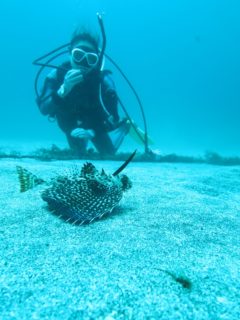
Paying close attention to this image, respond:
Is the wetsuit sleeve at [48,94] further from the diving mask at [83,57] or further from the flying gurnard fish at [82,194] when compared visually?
the flying gurnard fish at [82,194]

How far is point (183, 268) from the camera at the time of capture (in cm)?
202

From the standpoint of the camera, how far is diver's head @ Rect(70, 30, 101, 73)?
7999 millimetres

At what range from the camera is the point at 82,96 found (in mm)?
8469

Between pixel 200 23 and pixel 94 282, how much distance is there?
365ft

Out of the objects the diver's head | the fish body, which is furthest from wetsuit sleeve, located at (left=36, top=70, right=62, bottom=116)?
the fish body

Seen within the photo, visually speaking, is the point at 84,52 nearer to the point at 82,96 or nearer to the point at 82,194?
the point at 82,96

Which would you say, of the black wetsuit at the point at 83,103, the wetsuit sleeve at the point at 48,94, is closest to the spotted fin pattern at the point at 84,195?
the black wetsuit at the point at 83,103

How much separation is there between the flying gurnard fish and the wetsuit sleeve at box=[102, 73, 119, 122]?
6.25 metres

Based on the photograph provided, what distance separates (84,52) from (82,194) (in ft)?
20.9

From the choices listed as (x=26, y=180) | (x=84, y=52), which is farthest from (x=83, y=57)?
(x=26, y=180)

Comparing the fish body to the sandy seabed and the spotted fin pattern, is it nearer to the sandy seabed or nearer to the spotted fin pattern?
the spotted fin pattern

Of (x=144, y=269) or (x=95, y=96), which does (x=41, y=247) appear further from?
(x=95, y=96)

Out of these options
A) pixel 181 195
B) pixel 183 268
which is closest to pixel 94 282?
pixel 183 268

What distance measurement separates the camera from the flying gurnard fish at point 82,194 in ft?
8.96
